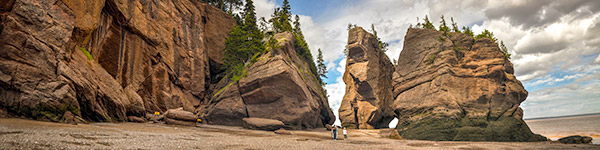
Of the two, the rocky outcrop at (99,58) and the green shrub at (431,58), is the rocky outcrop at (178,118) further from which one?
the green shrub at (431,58)

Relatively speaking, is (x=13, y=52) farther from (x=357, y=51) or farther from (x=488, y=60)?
(x=357, y=51)

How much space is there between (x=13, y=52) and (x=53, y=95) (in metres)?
2.67

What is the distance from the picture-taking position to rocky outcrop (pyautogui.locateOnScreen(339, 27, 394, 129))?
45.6 meters

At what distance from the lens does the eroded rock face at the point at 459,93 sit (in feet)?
77.6

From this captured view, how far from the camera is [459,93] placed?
2731 centimetres

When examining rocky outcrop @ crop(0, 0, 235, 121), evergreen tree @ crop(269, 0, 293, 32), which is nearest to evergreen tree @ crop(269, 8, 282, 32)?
evergreen tree @ crop(269, 0, 293, 32)

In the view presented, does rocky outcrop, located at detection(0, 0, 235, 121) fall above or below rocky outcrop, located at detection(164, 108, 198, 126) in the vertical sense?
above

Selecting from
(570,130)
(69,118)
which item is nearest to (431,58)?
(69,118)

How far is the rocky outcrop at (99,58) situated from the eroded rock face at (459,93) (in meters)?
25.5

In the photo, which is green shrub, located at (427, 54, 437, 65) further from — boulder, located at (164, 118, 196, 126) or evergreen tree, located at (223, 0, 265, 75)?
boulder, located at (164, 118, 196, 126)

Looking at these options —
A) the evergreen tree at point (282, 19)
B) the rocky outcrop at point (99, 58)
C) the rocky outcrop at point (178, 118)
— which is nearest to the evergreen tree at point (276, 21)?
the evergreen tree at point (282, 19)

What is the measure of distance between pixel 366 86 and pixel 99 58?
37.2 metres

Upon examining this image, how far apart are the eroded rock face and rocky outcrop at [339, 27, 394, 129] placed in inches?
482

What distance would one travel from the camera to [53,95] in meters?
13.7
